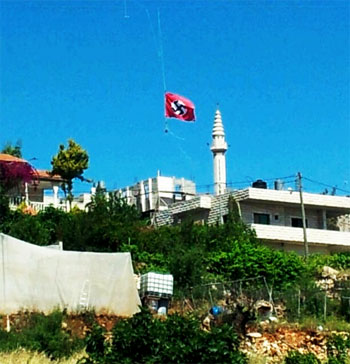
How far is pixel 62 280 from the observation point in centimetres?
2489

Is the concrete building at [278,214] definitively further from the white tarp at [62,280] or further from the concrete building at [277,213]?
the white tarp at [62,280]

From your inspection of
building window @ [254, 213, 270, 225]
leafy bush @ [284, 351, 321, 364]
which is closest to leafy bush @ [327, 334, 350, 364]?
leafy bush @ [284, 351, 321, 364]

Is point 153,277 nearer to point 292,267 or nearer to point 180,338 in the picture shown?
point 292,267

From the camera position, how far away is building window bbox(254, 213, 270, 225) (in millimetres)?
47619

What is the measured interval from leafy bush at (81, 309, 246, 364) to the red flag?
35273 mm

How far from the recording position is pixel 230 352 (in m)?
13.2

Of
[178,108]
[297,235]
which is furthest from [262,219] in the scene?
[178,108]

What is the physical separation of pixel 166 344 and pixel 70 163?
36.7m

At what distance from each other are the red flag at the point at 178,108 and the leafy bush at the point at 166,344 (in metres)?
35.3

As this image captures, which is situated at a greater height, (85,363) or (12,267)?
(12,267)

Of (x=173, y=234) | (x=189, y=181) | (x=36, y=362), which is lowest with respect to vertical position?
(x=36, y=362)

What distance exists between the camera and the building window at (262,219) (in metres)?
47.6

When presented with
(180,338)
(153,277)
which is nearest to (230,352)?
(180,338)

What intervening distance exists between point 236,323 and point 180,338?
9813mm
